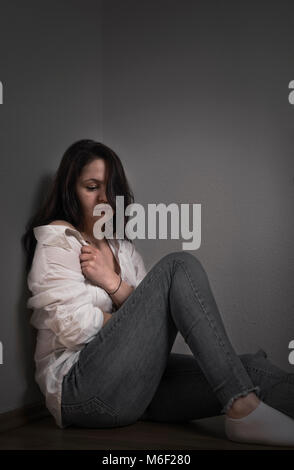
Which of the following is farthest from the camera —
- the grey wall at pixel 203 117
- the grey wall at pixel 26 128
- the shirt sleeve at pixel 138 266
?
the grey wall at pixel 203 117

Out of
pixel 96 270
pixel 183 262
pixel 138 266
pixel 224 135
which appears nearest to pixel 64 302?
pixel 96 270

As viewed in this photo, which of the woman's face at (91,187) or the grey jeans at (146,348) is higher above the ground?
the woman's face at (91,187)

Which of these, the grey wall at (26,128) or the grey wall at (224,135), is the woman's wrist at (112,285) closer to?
the grey wall at (26,128)

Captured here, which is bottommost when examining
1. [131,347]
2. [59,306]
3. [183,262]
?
[131,347]

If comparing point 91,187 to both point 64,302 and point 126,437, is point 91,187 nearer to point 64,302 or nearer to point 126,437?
point 64,302

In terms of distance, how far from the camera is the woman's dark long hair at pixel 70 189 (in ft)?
6.53

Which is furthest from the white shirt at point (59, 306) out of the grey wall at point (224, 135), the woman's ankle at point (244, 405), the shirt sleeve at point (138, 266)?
the grey wall at point (224, 135)

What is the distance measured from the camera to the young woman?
162cm

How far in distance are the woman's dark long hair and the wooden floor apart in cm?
53

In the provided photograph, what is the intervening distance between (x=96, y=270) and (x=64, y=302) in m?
0.18

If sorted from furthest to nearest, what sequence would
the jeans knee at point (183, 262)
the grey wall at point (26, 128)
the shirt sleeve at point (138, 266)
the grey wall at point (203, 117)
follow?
the grey wall at point (203, 117), the shirt sleeve at point (138, 266), the grey wall at point (26, 128), the jeans knee at point (183, 262)

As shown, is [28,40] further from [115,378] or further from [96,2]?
[115,378]

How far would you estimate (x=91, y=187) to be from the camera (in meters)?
2.07
